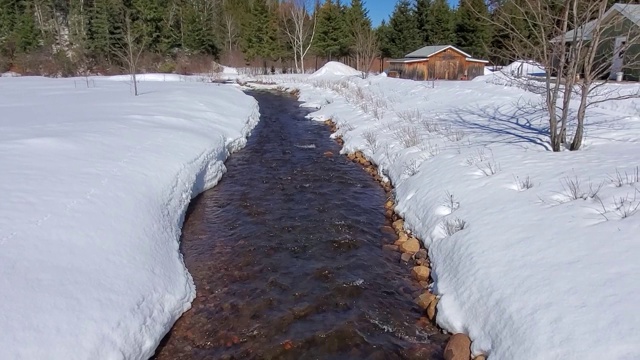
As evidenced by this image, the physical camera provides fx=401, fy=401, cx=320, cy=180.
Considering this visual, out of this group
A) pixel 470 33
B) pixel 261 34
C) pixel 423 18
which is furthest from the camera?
pixel 261 34

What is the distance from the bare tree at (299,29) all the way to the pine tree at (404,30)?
10.4 metres

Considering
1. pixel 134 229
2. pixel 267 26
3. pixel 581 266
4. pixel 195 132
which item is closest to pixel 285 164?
pixel 195 132

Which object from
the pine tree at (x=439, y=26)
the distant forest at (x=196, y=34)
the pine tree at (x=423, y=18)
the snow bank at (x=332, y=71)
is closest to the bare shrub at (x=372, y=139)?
the snow bank at (x=332, y=71)

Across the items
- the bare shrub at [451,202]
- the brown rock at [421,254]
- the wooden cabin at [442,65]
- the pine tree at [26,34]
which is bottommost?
the brown rock at [421,254]

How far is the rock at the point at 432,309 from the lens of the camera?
197 inches

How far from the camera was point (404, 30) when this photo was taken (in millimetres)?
42938

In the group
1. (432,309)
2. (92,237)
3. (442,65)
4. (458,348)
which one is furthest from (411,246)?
(442,65)

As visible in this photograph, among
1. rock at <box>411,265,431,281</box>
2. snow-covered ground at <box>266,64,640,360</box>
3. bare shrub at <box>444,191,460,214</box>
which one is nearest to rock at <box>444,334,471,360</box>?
snow-covered ground at <box>266,64,640,360</box>

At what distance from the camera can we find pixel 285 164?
11.7 meters

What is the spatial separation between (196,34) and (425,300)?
173 ft

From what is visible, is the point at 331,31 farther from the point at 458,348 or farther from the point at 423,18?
the point at 458,348

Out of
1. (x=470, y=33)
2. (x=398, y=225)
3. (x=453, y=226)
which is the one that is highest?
(x=470, y=33)

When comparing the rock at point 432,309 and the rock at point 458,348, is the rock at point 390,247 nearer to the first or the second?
the rock at point 432,309

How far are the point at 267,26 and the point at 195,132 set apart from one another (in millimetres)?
42558
